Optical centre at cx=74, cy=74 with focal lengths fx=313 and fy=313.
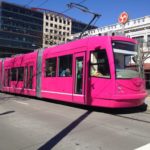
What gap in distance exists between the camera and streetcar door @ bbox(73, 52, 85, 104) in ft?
43.2

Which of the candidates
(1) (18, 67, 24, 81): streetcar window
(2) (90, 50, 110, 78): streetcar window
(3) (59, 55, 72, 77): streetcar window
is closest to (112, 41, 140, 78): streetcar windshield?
(2) (90, 50, 110, 78): streetcar window

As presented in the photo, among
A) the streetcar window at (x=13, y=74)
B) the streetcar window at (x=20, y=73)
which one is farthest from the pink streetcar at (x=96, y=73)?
the streetcar window at (x=13, y=74)

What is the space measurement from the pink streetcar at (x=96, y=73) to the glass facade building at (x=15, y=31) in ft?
298

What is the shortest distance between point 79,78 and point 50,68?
10.7 feet

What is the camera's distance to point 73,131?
28.6 feet

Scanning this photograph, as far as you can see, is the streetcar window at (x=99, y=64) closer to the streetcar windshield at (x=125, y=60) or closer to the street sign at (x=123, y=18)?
the streetcar windshield at (x=125, y=60)

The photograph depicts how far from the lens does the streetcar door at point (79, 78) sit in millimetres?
13172

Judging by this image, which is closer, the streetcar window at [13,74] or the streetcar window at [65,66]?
the streetcar window at [65,66]

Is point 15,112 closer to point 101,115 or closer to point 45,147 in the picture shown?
point 101,115

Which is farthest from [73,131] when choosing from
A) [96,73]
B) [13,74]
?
[13,74]

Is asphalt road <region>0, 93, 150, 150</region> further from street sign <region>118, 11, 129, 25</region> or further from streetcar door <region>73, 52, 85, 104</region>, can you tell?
street sign <region>118, 11, 129, 25</region>

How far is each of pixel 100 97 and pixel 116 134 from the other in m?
4.09

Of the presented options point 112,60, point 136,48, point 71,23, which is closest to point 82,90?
point 112,60

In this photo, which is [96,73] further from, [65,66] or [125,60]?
[65,66]
